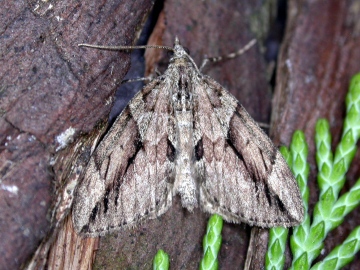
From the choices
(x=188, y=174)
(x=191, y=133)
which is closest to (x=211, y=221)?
(x=188, y=174)

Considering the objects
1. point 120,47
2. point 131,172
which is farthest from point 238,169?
point 120,47

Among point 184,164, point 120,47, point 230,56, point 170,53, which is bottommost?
point 184,164

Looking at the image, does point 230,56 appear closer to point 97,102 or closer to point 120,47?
point 120,47

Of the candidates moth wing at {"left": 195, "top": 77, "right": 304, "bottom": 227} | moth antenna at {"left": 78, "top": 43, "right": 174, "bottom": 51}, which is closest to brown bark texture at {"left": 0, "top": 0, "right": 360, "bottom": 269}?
moth antenna at {"left": 78, "top": 43, "right": 174, "bottom": 51}

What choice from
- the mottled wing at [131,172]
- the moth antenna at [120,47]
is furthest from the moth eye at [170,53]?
the mottled wing at [131,172]

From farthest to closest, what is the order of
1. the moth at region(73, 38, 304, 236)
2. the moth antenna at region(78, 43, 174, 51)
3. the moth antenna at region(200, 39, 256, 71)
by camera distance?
the moth antenna at region(200, 39, 256, 71) < the moth at region(73, 38, 304, 236) < the moth antenna at region(78, 43, 174, 51)

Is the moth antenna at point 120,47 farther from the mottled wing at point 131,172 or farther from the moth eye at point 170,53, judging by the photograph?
the mottled wing at point 131,172

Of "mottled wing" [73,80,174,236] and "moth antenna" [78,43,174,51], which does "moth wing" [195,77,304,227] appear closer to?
"mottled wing" [73,80,174,236]

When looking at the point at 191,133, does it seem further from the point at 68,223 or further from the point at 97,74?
the point at 68,223
